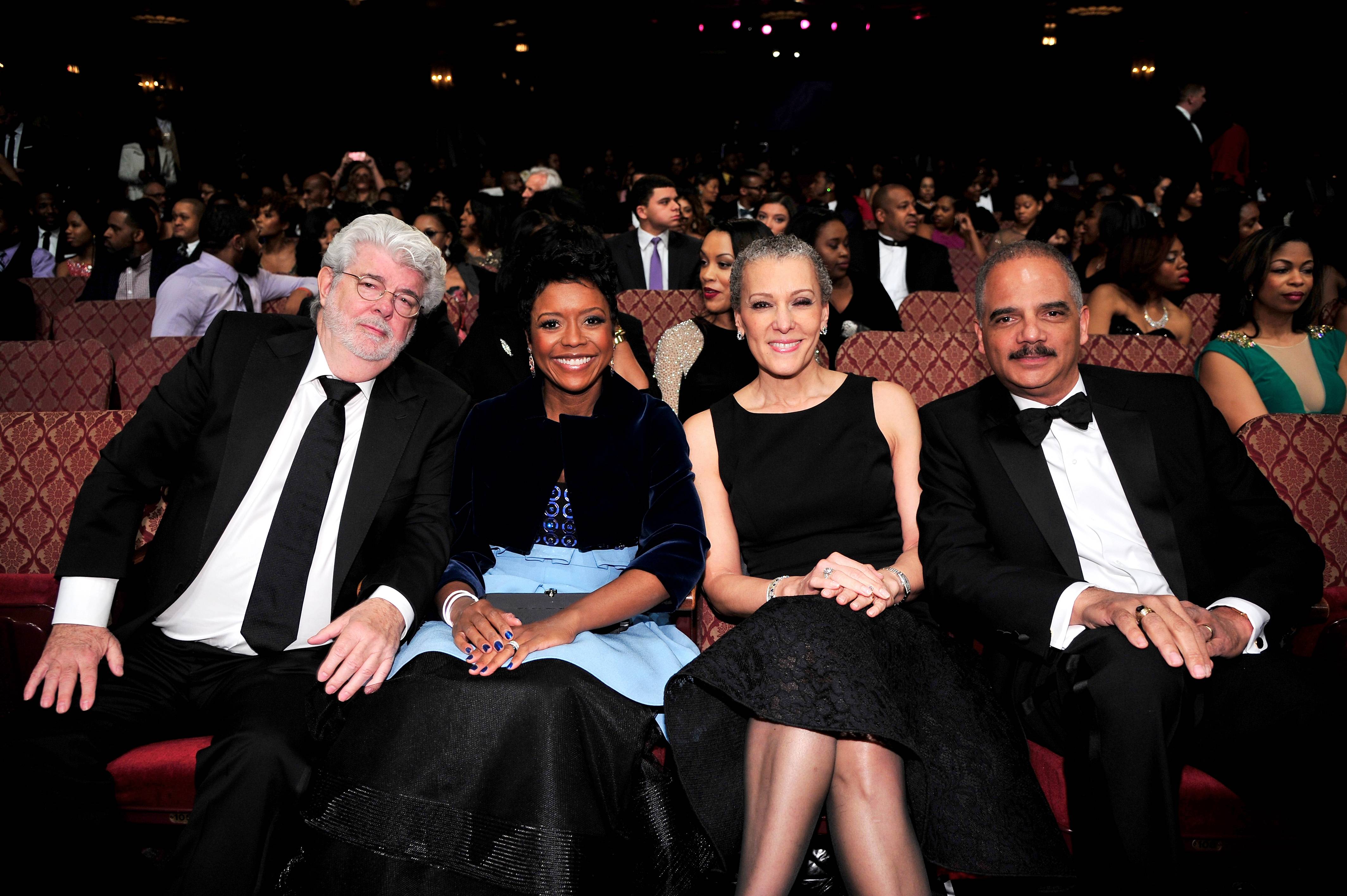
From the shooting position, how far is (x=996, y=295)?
2301mm

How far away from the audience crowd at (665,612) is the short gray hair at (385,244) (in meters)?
0.01

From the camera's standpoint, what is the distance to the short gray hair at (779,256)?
2.50 m

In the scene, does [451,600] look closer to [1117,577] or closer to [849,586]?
[849,586]

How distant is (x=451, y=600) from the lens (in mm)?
2217

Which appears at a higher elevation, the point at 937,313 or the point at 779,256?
the point at 937,313

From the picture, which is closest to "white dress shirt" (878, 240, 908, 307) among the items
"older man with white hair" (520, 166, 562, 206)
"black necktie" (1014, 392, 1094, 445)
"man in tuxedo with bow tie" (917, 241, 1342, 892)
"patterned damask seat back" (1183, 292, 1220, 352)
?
"patterned damask seat back" (1183, 292, 1220, 352)

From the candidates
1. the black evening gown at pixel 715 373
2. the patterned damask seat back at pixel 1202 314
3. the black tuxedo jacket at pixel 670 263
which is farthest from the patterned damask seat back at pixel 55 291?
the patterned damask seat back at pixel 1202 314

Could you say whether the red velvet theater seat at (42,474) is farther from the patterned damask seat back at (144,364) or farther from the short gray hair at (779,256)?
the short gray hair at (779,256)

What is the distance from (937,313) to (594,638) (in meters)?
3.25

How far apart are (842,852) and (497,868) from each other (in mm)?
691

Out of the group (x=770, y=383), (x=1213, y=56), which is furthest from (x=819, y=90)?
(x=770, y=383)

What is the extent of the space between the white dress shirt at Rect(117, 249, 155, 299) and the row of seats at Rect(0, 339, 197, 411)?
9.10ft

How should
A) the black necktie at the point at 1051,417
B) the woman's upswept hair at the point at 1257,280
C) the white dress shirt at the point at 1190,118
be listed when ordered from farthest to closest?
the white dress shirt at the point at 1190,118 < the woman's upswept hair at the point at 1257,280 < the black necktie at the point at 1051,417

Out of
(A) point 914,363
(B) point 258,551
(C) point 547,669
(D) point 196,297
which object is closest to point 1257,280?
(A) point 914,363
